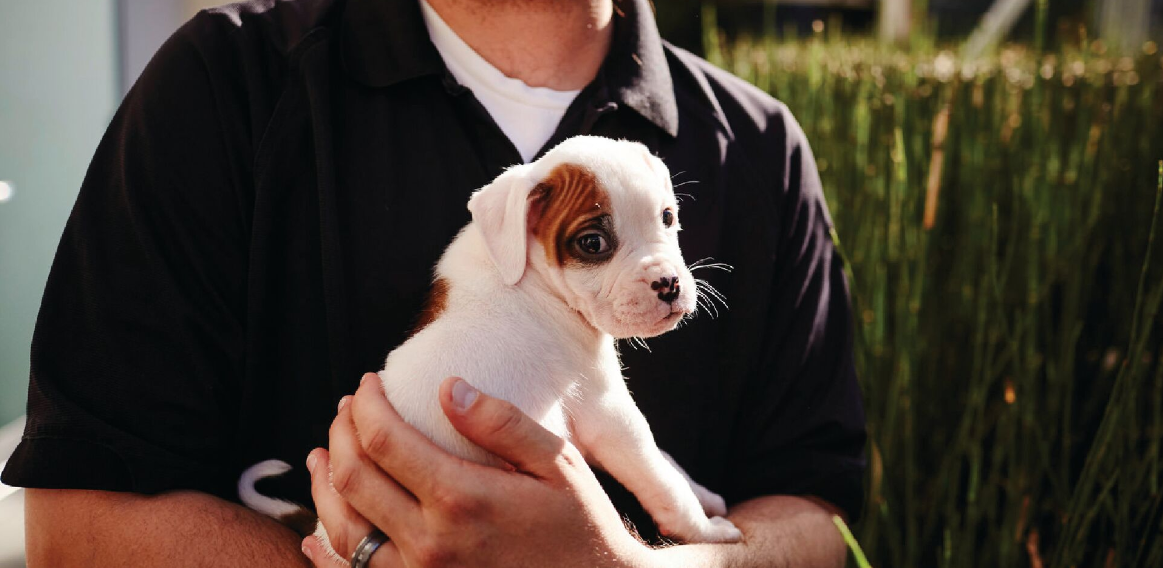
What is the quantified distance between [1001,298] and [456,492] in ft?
5.11

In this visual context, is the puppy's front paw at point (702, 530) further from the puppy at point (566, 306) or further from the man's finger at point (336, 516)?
the man's finger at point (336, 516)

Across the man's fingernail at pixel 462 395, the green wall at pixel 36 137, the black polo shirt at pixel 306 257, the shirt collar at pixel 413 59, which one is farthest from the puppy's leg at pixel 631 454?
the green wall at pixel 36 137

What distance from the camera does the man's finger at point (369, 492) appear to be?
1.39 metres

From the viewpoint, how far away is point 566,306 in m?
1.52

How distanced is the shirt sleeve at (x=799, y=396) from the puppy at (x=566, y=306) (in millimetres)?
453

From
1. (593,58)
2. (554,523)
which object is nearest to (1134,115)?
(593,58)

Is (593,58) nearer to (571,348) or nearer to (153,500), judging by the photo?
(571,348)

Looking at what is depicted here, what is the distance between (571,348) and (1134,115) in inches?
102

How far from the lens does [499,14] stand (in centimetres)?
176

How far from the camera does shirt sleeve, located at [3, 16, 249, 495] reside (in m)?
1.48

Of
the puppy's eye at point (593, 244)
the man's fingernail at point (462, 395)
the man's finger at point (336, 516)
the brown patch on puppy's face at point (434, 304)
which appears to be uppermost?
the puppy's eye at point (593, 244)

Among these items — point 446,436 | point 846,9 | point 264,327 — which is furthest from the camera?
point 846,9

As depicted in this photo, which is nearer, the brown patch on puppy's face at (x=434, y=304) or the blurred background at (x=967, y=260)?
the brown patch on puppy's face at (x=434, y=304)

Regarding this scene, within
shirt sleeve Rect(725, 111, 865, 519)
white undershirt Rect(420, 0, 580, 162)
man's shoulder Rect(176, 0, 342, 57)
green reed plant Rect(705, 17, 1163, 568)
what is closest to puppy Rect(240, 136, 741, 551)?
white undershirt Rect(420, 0, 580, 162)
